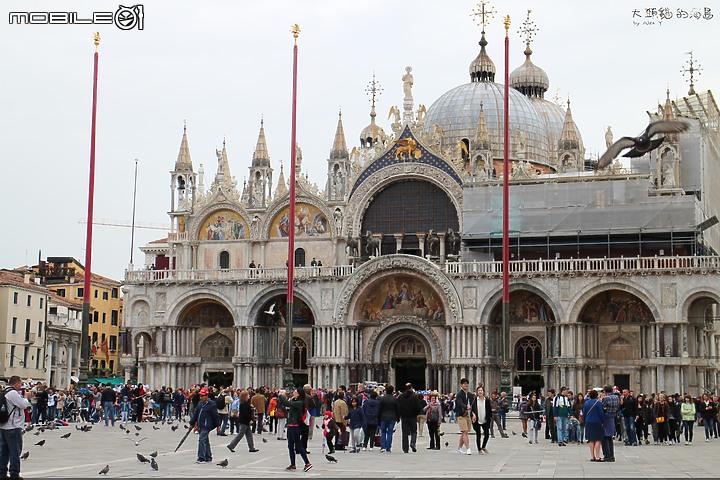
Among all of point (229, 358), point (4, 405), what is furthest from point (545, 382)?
point (4, 405)

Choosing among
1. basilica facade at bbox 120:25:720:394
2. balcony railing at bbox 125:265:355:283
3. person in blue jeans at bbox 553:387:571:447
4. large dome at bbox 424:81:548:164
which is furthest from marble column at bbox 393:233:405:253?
person in blue jeans at bbox 553:387:571:447

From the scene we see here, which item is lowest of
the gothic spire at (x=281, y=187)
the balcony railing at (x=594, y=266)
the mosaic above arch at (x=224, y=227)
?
the balcony railing at (x=594, y=266)

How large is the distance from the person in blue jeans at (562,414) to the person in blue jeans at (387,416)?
6512 mm

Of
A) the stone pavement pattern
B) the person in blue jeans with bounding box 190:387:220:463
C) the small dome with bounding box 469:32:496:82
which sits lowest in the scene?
the stone pavement pattern

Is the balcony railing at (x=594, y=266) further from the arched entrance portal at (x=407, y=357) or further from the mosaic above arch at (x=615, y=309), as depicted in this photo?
the arched entrance portal at (x=407, y=357)

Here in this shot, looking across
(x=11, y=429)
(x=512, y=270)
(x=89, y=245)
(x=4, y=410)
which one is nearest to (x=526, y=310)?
(x=512, y=270)

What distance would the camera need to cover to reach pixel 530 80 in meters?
90.1

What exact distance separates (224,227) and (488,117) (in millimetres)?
19576

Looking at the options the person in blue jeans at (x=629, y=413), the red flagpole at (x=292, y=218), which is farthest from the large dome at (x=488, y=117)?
the person in blue jeans at (x=629, y=413)

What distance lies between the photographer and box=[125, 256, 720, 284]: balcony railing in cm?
5478

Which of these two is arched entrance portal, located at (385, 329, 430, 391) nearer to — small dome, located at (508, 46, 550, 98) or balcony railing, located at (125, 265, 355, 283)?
balcony railing, located at (125, 265, 355, 283)

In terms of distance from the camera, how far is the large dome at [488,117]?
7531 cm

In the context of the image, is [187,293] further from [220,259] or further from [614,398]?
[614,398]

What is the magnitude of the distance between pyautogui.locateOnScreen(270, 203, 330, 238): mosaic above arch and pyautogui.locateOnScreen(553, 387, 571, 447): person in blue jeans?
30893 millimetres
